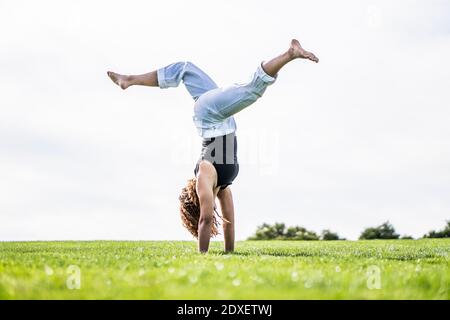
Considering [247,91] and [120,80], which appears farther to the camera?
[120,80]

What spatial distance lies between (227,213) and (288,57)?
2.68 metres

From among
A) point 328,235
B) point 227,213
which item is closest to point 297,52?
point 227,213

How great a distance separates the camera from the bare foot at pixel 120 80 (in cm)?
797

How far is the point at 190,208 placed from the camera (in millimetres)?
8023

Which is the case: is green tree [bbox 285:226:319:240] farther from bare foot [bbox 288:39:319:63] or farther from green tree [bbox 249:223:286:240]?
bare foot [bbox 288:39:319:63]

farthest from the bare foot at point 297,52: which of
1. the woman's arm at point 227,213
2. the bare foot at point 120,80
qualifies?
the bare foot at point 120,80

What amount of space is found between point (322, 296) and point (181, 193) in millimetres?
4652

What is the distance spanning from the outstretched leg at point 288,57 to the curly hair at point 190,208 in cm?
218

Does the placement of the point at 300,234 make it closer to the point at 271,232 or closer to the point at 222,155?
the point at 271,232

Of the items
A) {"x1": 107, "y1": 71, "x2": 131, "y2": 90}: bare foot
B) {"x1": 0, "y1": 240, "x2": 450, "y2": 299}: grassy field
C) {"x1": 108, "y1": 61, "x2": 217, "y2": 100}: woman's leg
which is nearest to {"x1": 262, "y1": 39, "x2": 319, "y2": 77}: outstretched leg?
{"x1": 108, "y1": 61, "x2": 217, "y2": 100}: woman's leg

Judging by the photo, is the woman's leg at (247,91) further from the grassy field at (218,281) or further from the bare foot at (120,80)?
the grassy field at (218,281)
